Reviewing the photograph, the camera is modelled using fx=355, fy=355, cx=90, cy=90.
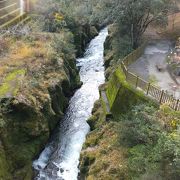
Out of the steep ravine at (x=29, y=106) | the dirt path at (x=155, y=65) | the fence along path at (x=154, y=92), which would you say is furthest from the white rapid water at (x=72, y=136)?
the fence along path at (x=154, y=92)

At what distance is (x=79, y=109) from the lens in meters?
29.2

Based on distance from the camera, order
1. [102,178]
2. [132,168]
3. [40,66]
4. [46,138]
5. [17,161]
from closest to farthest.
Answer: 1. [132,168]
2. [102,178]
3. [17,161]
4. [46,138]
5. [40,66]

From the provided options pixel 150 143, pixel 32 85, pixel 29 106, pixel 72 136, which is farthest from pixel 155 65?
pixel 150 143

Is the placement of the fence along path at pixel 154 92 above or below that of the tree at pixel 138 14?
below

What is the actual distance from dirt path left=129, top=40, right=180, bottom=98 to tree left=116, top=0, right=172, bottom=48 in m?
2.00

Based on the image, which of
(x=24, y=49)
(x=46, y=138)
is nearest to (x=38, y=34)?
(x=24, y=49)

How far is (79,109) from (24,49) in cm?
680

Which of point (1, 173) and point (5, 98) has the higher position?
point (5, 98)

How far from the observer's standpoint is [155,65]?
1192 inches

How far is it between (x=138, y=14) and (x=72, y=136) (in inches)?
517

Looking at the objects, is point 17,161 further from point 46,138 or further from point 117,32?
point 117,32

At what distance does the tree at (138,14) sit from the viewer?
3105cm

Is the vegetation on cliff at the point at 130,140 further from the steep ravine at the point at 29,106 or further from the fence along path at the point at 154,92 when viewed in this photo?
the steep ravine at the point at 29,106

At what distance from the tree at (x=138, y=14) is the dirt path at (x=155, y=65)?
200 cm
